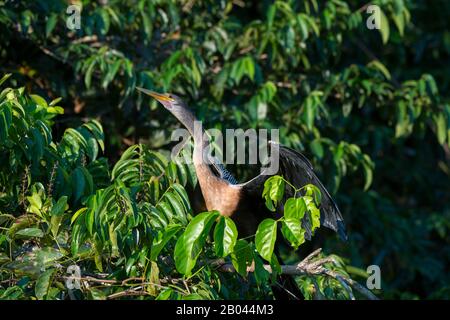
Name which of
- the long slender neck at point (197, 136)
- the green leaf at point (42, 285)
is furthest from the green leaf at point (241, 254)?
the long slender neck at point (197, 136)

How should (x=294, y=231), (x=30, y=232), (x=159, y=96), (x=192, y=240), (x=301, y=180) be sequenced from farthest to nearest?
(x=159, y=96) < (x=301, y=180) < (x=30, y=232) < (x=294, y=231) < (x=192, y=240)

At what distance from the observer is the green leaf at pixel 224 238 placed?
324 cm

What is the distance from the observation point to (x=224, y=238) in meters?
3.24

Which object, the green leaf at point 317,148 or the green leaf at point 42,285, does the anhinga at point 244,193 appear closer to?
the green leaf at point 317,148

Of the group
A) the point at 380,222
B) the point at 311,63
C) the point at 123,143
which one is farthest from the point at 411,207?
the point at 123,143

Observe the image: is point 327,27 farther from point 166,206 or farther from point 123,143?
point 166,206

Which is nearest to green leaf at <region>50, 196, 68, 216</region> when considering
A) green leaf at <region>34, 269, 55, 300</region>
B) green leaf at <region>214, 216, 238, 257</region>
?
green leaf at <region>34, 269, 55, 300</region>

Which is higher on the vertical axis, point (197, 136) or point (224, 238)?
point (197, 136)

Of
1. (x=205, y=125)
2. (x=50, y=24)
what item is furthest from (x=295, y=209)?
(x=50, y=24)

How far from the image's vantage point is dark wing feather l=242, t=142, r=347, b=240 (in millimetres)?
4117

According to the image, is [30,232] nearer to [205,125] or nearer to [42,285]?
[42,285]

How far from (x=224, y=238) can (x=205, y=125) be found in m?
2.35

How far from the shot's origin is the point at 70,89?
5.88 metres

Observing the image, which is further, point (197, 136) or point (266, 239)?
point (197, 136)
